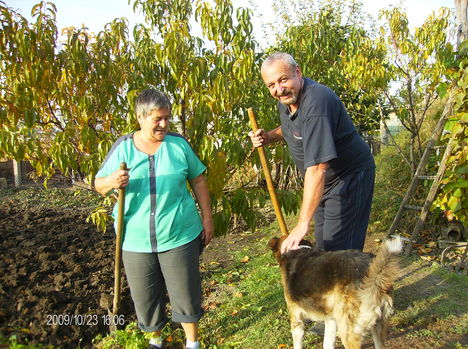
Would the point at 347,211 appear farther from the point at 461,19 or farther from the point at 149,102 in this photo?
the point at 461,19

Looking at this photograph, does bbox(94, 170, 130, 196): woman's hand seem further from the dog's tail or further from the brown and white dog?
the dog's tail

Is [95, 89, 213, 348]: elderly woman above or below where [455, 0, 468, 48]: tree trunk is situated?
below

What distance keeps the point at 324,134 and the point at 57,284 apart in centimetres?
354

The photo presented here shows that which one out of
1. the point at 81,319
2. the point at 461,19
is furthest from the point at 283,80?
the point at 461,19

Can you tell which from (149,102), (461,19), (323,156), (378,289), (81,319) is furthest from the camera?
(461,19)

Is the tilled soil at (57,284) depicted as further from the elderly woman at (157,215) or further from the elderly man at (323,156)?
the elderly man at (323,156)

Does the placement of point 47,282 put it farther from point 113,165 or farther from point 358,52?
point 358,52

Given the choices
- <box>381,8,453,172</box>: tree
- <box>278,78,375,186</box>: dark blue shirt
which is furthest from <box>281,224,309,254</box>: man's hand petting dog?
<box>381,8,453,172</box>: tree

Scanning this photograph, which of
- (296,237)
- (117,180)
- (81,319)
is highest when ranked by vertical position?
(117,180)

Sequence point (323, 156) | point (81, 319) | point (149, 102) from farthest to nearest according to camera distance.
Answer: point (81, 319) < point (149, 102) < point (323, 156)

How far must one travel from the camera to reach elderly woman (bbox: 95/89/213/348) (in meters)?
2.84

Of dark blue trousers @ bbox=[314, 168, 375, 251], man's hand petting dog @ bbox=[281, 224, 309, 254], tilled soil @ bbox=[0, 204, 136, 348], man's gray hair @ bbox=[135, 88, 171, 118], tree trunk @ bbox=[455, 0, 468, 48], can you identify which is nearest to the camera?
man's hand petting dog @ bbox=[281, 224, 309, 254]

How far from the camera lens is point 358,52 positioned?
240 inches

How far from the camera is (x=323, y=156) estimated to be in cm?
259
